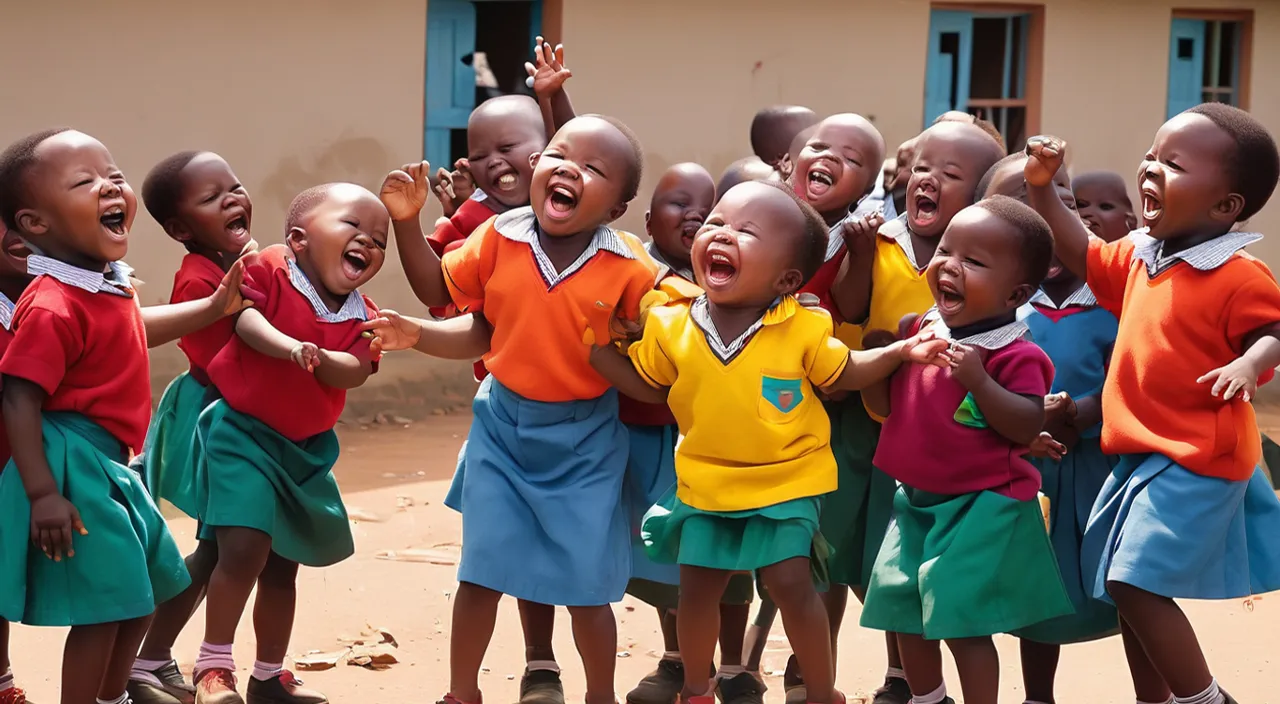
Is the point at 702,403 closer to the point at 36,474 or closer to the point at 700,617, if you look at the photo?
the point at 700,617

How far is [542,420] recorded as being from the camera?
4.04m

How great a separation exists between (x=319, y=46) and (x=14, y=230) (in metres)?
5.87

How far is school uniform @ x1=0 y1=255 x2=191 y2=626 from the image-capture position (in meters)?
3.57

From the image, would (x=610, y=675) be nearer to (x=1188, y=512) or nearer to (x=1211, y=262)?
(x=1188, y=512)

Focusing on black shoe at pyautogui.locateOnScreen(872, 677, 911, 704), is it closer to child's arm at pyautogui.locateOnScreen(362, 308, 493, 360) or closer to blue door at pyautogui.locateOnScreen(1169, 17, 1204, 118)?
child's arm at pyautogui.locateOnScreen(362, 308, 493, 360)

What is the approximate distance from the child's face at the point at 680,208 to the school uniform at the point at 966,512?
0.82m

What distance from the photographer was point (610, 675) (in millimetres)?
4023

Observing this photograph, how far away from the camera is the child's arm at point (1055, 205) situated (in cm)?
386

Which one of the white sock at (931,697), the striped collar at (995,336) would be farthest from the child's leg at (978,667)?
the striped collar at (995,336)

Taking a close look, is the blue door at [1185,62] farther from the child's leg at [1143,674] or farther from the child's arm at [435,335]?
the child's arm at [435,335]

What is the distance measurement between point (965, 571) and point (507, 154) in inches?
72.4

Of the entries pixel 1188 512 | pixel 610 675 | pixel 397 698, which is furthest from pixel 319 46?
pixel 1188 512

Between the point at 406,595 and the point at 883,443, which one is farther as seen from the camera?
the point at 406,595

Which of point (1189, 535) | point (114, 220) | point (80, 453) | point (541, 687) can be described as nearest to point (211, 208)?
point (114, 220)
